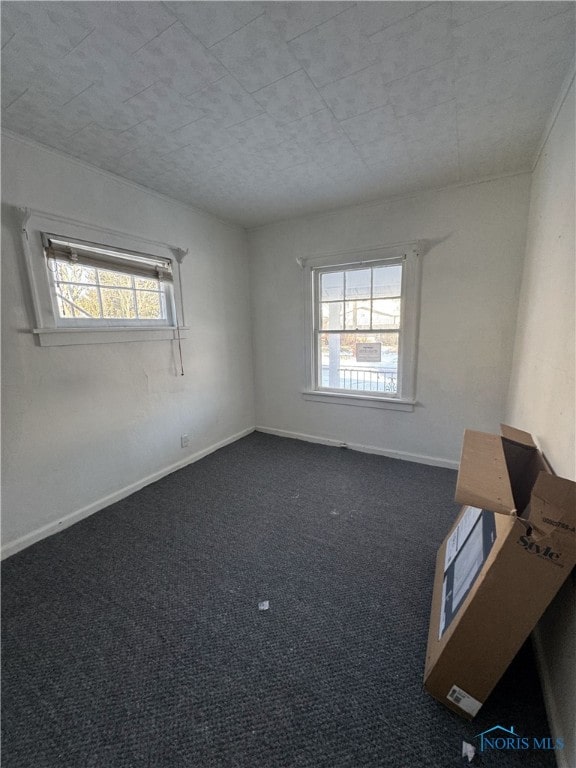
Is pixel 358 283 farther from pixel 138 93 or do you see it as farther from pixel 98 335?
pixel 98 335

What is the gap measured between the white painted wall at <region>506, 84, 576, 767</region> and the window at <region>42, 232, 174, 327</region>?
277 centimetres

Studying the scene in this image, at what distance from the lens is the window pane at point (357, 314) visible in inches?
121

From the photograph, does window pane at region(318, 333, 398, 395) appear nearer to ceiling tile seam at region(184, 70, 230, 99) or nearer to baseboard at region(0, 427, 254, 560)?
baseboard at region(0, 427, 254, 560)

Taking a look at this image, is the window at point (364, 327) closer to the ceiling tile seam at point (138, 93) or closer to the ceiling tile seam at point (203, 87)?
the ceiling tile seam at point (203, 87)

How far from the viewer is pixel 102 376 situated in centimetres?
230

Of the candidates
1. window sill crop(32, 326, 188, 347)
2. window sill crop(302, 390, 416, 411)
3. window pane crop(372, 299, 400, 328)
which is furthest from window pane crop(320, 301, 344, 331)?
window sill crop(32, 326, 188, 347)

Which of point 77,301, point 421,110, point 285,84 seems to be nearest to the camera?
point 285,84

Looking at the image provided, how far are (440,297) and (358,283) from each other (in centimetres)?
81

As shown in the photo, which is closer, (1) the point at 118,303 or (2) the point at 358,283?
(1) the point at 118,303

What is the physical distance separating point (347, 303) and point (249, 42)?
2.18 metres

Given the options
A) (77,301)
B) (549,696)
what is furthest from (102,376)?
(549,696)

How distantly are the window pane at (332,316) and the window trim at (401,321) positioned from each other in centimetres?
8

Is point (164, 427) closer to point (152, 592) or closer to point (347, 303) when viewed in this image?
point (152, 592)

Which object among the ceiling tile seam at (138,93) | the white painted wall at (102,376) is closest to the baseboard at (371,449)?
the white painted wall at (102,376)
